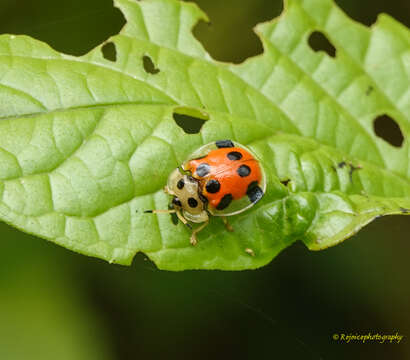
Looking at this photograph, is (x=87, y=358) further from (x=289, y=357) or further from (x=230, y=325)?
(x=289, y=357)

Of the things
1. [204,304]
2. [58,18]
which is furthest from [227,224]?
[58,18]

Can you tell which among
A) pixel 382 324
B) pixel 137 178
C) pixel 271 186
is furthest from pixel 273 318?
pixel 137 178

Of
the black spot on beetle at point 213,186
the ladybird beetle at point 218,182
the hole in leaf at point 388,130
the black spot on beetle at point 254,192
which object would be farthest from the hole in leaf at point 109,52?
the hole in leaf at point 388,130

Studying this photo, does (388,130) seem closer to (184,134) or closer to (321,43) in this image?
(321,43)

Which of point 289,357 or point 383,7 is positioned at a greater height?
point 383,7

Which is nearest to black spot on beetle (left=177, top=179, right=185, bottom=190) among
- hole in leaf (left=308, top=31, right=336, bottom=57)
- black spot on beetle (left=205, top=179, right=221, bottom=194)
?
black spot on beetle (left=205, top=179, right=221, bottom=194)
